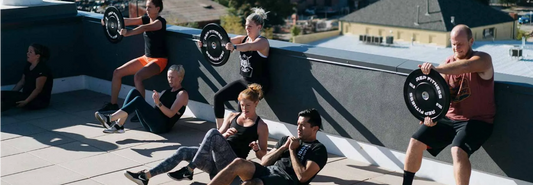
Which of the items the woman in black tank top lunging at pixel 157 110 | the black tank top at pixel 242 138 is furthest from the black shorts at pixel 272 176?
the woman in black tank top lunging at pixel 157 110

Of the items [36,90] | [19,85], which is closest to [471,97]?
[36,90]

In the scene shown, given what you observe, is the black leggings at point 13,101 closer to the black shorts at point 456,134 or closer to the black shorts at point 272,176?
the black shorts at point 272,176

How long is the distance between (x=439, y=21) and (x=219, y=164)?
66.7 meters

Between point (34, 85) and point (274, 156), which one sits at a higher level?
point (34, 85)

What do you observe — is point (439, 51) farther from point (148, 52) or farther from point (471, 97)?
point (471, 97)

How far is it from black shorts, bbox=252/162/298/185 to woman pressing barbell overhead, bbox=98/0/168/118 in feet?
12.4

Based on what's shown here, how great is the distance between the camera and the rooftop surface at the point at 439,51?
157 feet

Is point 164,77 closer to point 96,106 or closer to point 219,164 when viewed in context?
point 96,106

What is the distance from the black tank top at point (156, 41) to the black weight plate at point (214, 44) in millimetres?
935

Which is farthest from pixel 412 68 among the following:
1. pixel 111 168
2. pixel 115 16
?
pixel 115 16

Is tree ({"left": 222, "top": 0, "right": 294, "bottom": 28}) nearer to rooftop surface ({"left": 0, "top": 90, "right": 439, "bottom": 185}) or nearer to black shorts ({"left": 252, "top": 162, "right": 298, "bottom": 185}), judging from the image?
rooftop surface ({"left": 0, "top": 90, "right": 439, "bottom": 185})

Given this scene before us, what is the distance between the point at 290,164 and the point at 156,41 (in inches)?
153

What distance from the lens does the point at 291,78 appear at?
802 cm

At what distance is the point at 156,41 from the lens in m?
9.38
